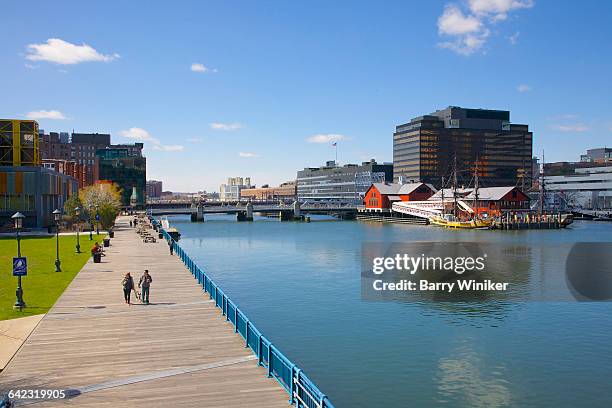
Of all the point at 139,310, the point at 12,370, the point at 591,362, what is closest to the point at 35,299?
the point at 139,310

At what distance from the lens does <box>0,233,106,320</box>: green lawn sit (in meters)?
32.3

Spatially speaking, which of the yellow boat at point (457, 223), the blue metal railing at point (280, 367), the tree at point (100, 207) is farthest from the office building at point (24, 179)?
the yellow boat at point (457, 223)

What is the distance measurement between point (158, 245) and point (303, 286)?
2923cm

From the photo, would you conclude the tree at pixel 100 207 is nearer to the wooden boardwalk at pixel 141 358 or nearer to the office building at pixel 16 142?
the office building at pixel 16 142

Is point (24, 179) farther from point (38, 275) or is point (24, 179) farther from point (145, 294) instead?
point (145, 294)

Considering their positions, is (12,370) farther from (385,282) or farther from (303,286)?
(385,282)

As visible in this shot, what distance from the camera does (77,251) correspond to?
2488 inches

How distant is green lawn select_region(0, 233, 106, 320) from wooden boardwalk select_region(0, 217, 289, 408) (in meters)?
1.41

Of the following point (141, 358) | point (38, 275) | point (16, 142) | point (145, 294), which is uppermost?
point (16, 142)

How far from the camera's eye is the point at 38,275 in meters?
44.3

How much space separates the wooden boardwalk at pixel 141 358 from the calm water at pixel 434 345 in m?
5.33

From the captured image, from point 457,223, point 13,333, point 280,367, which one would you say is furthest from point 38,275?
point 457,223

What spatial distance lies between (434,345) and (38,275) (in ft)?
100

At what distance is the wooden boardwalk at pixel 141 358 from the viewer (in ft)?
58.1
